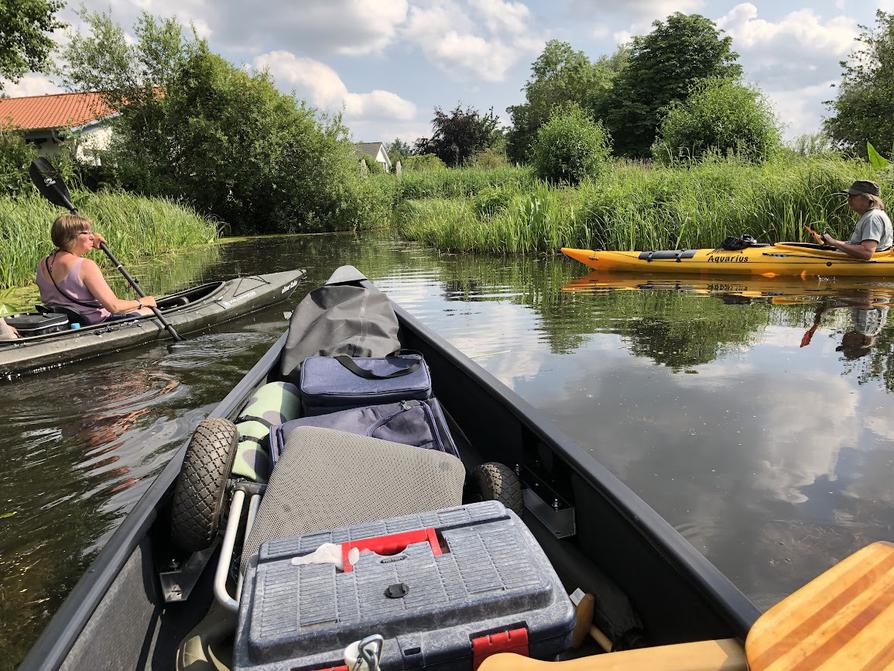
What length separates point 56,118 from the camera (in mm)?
31359

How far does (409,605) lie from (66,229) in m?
5.08

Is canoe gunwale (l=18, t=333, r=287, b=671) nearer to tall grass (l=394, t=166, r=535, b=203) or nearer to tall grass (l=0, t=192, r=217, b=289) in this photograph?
tall grass (l=0, t=192, r=217, b=289)

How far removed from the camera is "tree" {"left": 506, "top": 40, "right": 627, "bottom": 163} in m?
52.2

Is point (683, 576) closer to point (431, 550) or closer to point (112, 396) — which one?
point (431, 550)

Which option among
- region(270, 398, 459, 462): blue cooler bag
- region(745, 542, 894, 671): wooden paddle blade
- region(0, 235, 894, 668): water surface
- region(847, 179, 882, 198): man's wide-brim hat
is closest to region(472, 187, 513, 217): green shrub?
region(0, 235, 894, 668): water surface

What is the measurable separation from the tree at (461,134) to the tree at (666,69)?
46.1 ft

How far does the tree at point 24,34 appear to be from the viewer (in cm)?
1609

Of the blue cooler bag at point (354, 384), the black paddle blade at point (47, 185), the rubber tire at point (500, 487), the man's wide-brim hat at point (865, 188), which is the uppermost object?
the black paddle blade at point (47, 185)

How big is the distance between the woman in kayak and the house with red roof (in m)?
26.2

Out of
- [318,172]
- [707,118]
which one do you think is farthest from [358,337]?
[318,172]

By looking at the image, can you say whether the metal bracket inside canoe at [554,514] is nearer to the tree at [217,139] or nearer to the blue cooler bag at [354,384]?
the blue cooler bag at [354,384]

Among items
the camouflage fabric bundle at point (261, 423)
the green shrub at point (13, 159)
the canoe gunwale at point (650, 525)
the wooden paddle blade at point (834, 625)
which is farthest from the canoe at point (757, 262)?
the green shrub at point (13, 159)

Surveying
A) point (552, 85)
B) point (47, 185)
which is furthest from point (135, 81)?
point (552, 85)

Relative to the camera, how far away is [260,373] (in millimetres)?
3055
